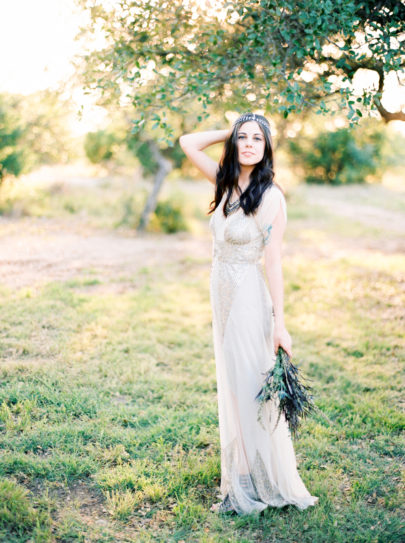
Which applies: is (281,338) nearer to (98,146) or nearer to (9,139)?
(9,139)

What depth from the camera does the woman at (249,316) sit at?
305cm

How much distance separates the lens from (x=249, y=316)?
3.10m

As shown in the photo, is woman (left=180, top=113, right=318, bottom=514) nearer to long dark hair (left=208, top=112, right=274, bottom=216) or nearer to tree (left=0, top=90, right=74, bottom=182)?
long dark hair (left=208, top=112, right=274, bottom=216)

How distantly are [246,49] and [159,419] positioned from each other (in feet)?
11.4

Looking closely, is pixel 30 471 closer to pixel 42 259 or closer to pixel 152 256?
pixel 42 259

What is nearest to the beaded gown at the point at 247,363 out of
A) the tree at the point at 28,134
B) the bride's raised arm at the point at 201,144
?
the bride's raised arm at the point at 201,144

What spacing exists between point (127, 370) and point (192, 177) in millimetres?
18164

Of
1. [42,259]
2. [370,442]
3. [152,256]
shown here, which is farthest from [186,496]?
[152,256]

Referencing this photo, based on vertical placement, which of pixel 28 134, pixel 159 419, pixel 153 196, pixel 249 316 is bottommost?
pixel 159 419

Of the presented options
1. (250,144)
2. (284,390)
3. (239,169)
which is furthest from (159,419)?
(250,144)

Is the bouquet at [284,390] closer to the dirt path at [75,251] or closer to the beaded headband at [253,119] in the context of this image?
the beaded headband at [253,119]

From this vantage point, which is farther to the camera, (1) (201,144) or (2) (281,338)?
(1) (201,144)

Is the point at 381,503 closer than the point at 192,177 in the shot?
Yes

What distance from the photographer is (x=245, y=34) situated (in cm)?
466
